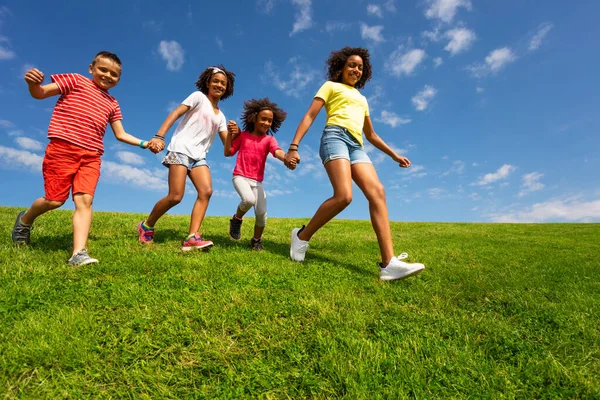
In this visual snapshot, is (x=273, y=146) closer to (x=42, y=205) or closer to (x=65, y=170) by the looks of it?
(x=65, y=170)

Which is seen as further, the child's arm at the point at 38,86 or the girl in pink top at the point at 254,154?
the girl in pink top at the point at 254,154

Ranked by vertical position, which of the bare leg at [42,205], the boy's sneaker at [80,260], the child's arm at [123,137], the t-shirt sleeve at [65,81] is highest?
the t-shirt sleeve at [65,81]

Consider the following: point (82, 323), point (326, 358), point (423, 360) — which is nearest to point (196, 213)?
point (82, 323)

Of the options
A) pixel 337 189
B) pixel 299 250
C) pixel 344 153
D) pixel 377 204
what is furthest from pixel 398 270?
pixel 344 153

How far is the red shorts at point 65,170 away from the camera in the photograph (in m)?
4.62

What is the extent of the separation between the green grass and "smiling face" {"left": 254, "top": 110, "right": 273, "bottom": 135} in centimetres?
271

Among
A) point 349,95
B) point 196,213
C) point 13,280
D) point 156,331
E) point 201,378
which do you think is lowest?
point 201,378

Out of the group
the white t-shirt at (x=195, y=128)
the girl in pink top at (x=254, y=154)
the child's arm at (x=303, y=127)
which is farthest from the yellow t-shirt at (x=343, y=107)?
the white t-shirt at (x=195, y=128)

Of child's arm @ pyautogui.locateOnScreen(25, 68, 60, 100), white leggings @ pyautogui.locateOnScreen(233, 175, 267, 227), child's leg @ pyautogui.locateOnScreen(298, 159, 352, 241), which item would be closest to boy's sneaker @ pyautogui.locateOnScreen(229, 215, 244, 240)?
white leggings @ pyautogui.locateOnScreen(233, 175, 267, 227)

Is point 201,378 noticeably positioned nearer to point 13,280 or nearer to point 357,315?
point 357,315

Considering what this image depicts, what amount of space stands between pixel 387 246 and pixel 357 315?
5.71 feet

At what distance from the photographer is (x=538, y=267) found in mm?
6445

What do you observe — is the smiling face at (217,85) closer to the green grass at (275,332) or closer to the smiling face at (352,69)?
the smiling face at (352,69)

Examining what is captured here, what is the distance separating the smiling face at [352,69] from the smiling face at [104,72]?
11.1ft
